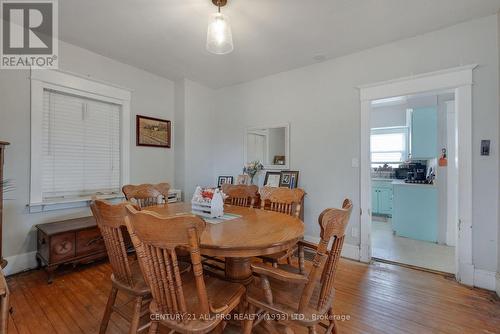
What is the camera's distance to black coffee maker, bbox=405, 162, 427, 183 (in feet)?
13.3

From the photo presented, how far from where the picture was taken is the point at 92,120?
3.19m

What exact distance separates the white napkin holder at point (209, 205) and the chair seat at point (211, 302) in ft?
1.74

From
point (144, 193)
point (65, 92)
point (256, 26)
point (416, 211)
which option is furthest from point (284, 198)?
point (65, 92)

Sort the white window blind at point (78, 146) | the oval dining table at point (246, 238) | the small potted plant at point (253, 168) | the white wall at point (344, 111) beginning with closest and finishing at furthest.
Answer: the oval dining table at point (246, 238) → the white wall at point (344, 111) → the white window blind at point (78, 146) → the small potted plant at point (253, 168)

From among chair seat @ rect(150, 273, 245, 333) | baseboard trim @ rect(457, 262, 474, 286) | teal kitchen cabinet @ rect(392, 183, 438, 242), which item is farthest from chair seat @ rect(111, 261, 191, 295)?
teal kitchen cabinet @ rect(392, 183, 438, 242)

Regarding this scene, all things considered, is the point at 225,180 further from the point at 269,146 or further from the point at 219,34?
the point at 219,34

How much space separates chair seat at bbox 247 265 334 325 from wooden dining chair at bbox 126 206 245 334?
19cm

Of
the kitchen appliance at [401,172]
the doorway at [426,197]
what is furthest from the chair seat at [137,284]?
the kitchen appliance at [401,172]

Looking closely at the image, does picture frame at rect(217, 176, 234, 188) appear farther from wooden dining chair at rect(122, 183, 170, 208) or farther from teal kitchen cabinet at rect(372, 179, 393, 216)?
teal kitchen cabinet at rect(372, 179, 393, 216)

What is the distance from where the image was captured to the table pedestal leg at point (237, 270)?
1737 mm

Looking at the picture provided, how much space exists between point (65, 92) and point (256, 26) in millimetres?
2403

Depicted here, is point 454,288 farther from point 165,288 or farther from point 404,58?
point 165,288

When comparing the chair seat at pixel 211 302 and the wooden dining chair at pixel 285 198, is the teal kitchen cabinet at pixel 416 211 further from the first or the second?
the chair seat at pixel 211 302

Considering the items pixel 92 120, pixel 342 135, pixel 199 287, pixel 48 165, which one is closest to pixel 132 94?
pixel 92 120
